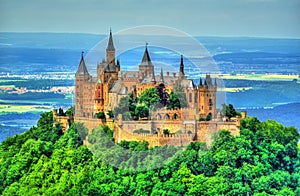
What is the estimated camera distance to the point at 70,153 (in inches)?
877

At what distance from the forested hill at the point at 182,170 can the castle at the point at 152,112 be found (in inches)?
13.2

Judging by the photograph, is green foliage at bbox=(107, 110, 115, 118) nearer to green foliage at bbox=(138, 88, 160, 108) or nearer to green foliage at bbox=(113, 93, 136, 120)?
green foliage at bbox=(113, 93, 136, 120)

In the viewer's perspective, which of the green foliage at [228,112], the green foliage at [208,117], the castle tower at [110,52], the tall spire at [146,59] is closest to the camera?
the green foliage at [208,117]

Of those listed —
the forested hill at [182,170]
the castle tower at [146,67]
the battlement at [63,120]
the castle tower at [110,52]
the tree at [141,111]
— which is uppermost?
the castle tower at [110,52]

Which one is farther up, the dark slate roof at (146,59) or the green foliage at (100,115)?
the dark slate roof at (146,59)

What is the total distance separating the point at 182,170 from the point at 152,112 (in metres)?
1.95

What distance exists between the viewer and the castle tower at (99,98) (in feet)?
78.1

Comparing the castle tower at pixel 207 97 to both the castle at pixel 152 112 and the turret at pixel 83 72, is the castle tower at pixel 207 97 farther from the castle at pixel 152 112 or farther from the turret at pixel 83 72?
the turret at pixel 83 72

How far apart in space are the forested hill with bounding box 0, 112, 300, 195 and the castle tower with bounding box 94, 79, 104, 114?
1.24m

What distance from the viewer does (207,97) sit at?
75.2 feet

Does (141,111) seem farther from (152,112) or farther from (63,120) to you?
(63,120)

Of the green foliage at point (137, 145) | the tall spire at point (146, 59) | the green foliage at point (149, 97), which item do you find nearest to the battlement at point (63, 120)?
the green foliage at point (149, 97)

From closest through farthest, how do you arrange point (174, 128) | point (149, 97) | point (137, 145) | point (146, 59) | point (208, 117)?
point (137, 145)
point (174, 128)
point (208, 117)
point (149, 97)
point (146, 59)

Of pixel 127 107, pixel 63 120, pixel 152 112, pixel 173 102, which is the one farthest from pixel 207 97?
pixel 63 120
